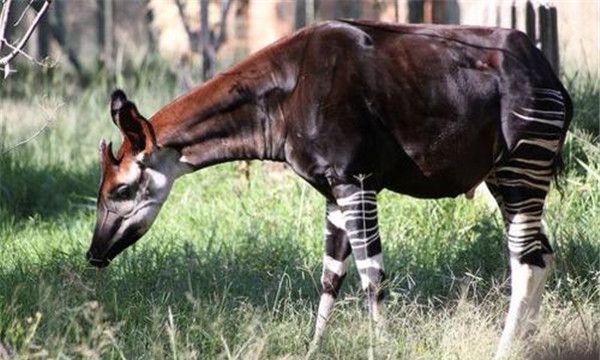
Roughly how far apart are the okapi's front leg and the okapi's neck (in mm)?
359

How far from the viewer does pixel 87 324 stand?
5.59m

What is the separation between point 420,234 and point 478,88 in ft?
5.89

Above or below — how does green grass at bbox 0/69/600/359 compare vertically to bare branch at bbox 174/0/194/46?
below

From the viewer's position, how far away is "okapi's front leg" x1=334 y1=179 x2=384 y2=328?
220 inches

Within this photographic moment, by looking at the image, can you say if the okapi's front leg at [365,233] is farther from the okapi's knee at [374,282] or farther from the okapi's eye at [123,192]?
the okapi's eye at [123,192]

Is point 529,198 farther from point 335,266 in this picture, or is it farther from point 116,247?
point 116,247

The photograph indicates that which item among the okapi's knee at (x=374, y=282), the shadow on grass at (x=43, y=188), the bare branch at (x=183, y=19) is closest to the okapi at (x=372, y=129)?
the okapi's knee at (x=374, y=282)

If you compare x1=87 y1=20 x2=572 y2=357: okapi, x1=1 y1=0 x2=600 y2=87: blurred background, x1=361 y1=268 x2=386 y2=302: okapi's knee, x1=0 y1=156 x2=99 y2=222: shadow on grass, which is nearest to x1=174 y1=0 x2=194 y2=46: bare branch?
x1=1 y1=0 x2=600 y2=87: blurred background

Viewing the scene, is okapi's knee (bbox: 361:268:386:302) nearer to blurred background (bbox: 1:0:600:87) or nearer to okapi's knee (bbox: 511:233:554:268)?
okapi's knee (bbox: 511:233:554:268)

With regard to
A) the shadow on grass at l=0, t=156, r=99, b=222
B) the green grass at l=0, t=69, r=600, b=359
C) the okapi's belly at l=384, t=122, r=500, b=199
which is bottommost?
the shadow on grass at l=0, t=156, r=99, b=222

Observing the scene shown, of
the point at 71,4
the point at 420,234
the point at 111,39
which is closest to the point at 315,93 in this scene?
the point at 420,234

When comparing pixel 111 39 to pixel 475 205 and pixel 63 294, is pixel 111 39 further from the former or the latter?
pixel 63 294

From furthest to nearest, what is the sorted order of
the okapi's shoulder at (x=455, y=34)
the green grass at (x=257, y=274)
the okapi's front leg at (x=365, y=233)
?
the okapi's shoulder at (x=455, y=34) < the okapi's front leg at (x=365, y=233) < the green grass at (x=257, y=274)

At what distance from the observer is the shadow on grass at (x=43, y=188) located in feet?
28.6
